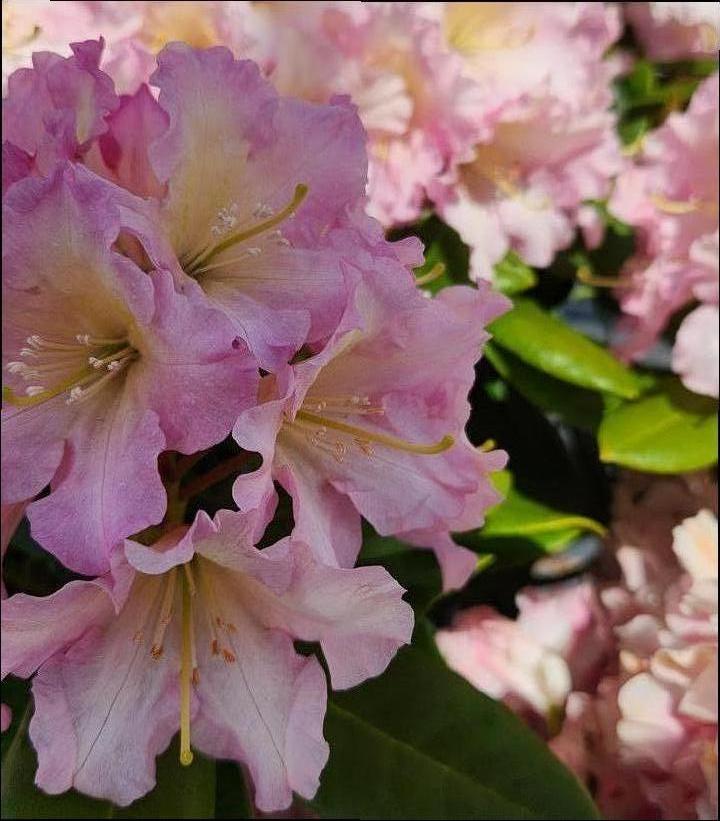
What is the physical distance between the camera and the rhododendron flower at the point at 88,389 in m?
0.23

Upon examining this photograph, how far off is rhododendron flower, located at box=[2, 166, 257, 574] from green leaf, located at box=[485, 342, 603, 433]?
1.11ft

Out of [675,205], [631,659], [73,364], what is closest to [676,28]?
[675,205]

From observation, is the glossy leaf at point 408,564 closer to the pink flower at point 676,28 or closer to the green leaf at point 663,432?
the green leaf at point 663,432

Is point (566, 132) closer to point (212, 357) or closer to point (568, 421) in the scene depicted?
point (568, 421)

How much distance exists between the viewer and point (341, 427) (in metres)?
0.29

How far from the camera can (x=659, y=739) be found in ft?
1.62

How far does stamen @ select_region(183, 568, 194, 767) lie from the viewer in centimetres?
26

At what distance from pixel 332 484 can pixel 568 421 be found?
0.31m

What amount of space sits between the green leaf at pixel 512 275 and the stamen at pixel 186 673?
1.08 feet

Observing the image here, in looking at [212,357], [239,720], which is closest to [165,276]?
[212,357]

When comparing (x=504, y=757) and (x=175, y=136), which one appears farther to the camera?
(x=504, y=757)

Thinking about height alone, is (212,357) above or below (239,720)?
above

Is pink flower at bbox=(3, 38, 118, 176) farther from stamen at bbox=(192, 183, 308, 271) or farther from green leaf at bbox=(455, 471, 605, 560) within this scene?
green leaf at bbox=(455, 471, 605, 560)

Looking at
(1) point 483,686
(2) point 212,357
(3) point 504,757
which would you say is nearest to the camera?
(2) point 212,357
